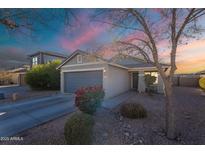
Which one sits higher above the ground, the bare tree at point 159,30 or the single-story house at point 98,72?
the bare tree at point 159,30

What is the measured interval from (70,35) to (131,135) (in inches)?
169

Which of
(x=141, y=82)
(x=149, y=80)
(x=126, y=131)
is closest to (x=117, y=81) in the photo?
(x=149, y=80)

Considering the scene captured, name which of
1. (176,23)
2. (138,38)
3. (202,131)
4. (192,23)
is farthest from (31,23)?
(202,131)

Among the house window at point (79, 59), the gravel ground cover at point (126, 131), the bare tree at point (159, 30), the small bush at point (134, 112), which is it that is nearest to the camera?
the gravel ground cover at point (126, 131)

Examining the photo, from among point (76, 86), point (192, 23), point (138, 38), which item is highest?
point (192, 23)

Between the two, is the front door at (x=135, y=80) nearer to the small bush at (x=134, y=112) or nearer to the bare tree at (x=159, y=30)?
the small bush at (x=134, y=112)

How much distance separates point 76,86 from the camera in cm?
892

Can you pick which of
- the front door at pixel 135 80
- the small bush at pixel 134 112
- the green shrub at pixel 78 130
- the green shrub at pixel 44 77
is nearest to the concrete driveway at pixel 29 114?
the green shrub at pixel 78 130

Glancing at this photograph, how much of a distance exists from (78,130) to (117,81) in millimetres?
7002

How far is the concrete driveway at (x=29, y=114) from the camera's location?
484 cm

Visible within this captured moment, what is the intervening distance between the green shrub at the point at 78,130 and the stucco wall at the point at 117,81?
5045 millimetres

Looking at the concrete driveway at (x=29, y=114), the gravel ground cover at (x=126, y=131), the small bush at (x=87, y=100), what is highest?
the small bush at (x=87, y=100)

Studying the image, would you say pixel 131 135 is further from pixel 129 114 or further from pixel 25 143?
pixel 25 143
